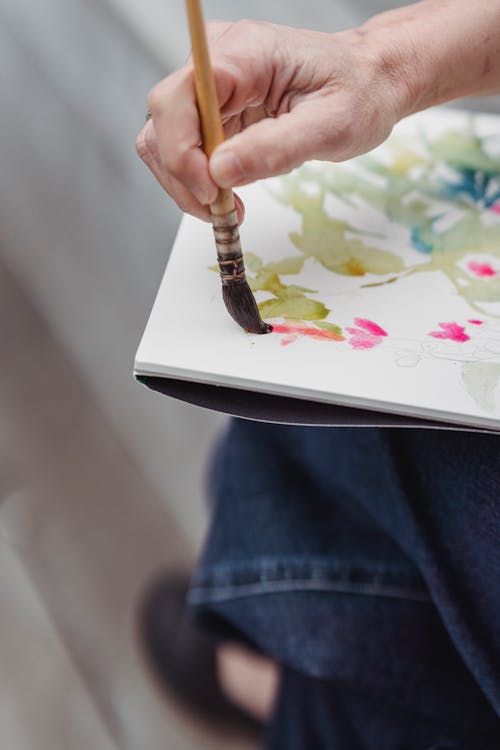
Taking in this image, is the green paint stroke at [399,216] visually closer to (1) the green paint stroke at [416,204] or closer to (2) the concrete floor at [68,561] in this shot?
(1) the green paint stroke at [416,204]

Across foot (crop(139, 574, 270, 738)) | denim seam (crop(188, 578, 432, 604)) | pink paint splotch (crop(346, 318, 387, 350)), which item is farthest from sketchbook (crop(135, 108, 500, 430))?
foot (crop(139, 574, 270, 738))

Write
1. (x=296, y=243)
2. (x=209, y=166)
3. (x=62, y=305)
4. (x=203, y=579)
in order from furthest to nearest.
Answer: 1. (x=62, y=305)
2. (x=203, y=579)
3. (x=296, y=243)
4. (x=209, y=166)

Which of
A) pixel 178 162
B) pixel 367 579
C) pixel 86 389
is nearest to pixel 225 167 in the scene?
pixel 178 162

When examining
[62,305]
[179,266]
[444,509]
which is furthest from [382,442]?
[62,305]

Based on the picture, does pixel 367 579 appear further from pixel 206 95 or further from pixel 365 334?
pixel 206 95

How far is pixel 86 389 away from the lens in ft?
3.74

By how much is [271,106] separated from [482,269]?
151 millimetres

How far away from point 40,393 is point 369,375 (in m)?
0.86

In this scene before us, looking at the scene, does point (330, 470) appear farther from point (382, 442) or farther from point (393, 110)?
point (393, 110)

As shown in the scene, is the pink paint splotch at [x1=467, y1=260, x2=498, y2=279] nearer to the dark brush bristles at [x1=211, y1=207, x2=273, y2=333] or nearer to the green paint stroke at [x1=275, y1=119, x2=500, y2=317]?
the green paint stroke at [x1=275, y1=119, x2=500, y2=317]

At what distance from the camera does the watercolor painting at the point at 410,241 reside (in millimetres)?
385

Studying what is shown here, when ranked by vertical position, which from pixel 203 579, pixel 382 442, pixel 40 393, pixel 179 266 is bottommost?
pixel 40 393

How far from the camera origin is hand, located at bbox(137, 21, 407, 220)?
341 millimetres

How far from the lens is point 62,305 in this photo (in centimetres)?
111
